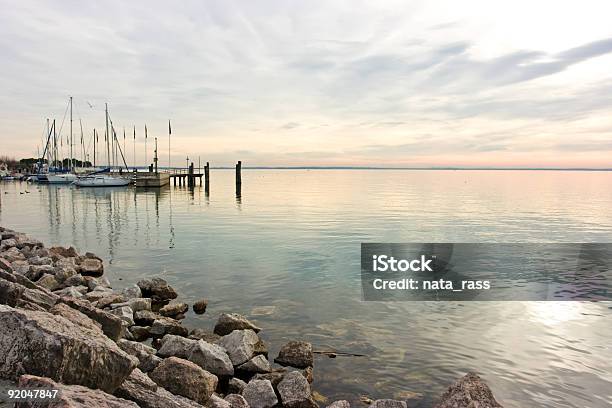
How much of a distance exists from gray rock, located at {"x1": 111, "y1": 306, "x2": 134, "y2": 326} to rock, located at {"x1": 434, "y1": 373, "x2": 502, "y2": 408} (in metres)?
6.81

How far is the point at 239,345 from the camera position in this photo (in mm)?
8211

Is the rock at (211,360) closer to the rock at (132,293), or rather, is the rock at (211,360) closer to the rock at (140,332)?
the rock at (140,332)

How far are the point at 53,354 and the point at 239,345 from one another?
4340mm

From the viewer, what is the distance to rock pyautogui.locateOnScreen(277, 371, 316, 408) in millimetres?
6789

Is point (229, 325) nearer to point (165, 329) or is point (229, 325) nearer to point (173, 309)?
point (165, 329)

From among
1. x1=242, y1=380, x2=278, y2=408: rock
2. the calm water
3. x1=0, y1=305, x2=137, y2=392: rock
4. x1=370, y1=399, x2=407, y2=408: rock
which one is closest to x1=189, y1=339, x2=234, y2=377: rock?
x1=242, y1=380, x2=278, y2=408: rock

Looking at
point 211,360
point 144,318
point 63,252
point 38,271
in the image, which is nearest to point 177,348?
point 211,360

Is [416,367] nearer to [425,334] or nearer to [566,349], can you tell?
[425,334]

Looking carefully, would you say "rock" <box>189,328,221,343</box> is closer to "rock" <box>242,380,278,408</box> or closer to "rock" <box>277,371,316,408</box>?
"rock" <box>242,380,278,408</box>

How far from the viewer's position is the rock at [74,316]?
5.91 meters

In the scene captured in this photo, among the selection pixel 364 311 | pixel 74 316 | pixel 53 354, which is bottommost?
pixel 364 311

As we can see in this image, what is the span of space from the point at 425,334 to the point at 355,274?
6.06 metres

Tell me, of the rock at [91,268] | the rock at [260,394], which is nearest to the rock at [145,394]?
the rock at [260,394]

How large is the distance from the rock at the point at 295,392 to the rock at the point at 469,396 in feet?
6.48
